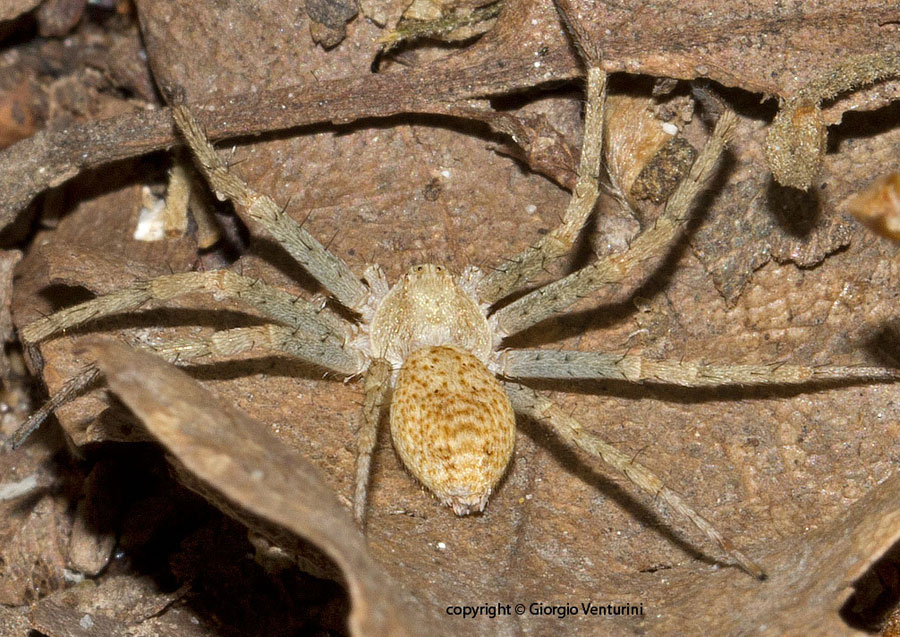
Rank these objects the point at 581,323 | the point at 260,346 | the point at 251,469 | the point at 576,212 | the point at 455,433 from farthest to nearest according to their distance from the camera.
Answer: the point at 581,323, the point at 576,212, the point at 260,346, the point at 455,433, the point at 251,469

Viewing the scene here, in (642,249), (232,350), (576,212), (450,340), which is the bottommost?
(232,350)

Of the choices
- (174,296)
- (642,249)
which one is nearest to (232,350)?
(174,296)

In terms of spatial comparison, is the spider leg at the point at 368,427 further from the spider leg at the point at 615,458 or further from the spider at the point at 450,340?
the spider leg at the point at 615,458

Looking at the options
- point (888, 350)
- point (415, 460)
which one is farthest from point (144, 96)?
point (888, 350)

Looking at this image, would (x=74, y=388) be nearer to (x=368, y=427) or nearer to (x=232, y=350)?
(x=232, y=350)

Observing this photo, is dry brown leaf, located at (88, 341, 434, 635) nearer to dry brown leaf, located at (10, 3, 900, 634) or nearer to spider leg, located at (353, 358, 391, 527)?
spider leg, located at (353, 358, 391, 527)

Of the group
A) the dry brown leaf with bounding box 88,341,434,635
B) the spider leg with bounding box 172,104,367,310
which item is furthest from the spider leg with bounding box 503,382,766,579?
the dry brown leaf with bounding box 88,341,434,635
